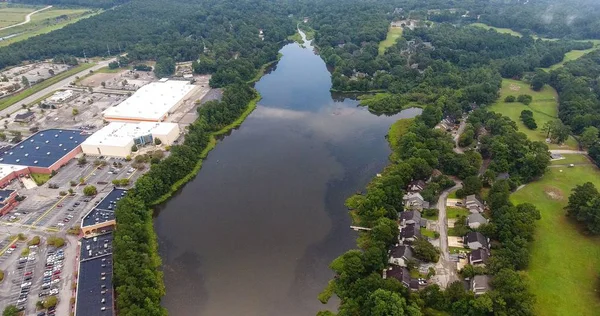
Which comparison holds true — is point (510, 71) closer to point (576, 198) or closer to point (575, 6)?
point (576, 198)

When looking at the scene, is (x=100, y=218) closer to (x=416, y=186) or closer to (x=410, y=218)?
(x=410, y=218)

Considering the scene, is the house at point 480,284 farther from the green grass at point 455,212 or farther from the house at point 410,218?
the green grass at point 455,212

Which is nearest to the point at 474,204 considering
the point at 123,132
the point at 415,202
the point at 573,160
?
the point at 415,202

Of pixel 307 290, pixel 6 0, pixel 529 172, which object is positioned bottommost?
pixel 307 290

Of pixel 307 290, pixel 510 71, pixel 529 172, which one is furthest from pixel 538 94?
pixel 307 290

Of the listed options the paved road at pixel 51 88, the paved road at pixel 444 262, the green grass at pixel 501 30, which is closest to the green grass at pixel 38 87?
the paved road at pixel 51 88
